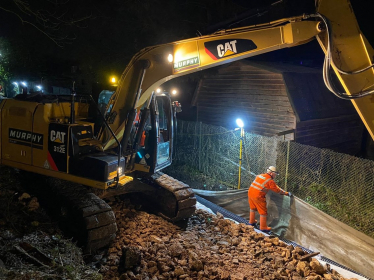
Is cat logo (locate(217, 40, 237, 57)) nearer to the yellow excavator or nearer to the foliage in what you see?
the yellow excavator

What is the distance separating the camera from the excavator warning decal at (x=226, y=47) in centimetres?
457

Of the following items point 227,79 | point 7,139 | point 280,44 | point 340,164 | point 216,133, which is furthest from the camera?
point 227,79

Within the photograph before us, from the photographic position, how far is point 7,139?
6.20 meters

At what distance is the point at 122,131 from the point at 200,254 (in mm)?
2533

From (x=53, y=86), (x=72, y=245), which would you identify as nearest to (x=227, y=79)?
(x=72, y=245)

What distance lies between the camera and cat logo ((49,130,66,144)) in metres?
5.45

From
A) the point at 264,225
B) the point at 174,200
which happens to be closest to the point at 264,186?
the point at 264,225

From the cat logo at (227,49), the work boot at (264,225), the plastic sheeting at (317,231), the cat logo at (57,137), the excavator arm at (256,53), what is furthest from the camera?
the work boot at (264,225)

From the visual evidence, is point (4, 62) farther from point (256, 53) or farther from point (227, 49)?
point (256, 53)

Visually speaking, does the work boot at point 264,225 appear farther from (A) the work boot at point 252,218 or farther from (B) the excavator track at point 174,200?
(B) the excavator track at point 174,200

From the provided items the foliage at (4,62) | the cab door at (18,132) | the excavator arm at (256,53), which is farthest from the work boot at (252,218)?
the foliage at (4,62)

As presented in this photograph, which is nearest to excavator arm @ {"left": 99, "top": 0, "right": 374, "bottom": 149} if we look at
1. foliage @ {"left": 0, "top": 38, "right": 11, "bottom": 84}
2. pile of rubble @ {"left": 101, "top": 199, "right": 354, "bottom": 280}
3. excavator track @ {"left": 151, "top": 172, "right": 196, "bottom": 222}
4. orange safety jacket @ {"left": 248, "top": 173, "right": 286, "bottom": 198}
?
excavator track @ {"left": 151, "top": 172, "right": 196, "bottom": 222}

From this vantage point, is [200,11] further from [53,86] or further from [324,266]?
[324,266]

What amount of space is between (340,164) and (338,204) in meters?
1.35
